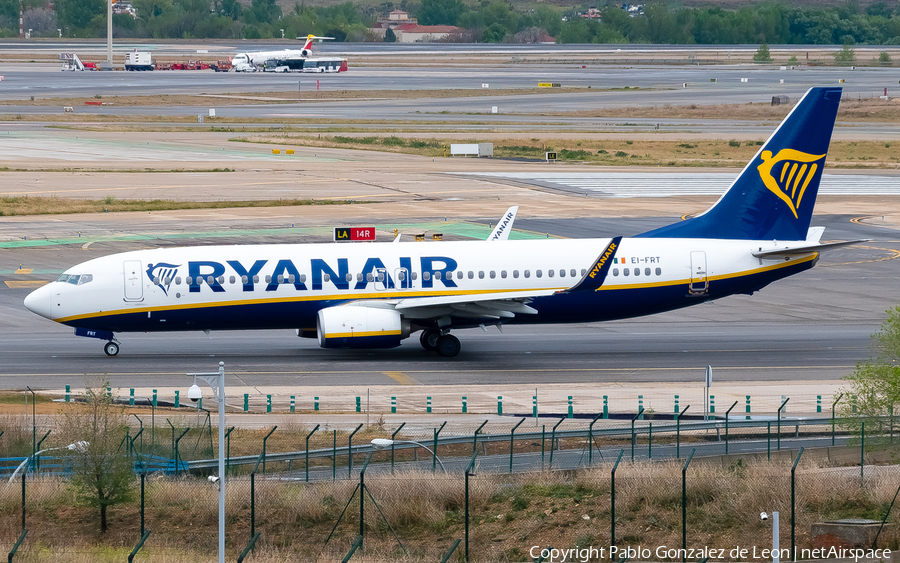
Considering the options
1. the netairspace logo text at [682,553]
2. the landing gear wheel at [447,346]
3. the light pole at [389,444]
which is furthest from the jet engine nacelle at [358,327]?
the netairspace logo text at [682,553]

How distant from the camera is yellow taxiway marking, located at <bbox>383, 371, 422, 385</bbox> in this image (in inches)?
1673

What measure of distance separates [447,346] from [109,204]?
47.6m

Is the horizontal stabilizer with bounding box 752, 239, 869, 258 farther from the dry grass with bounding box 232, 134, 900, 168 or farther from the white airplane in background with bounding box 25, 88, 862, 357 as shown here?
the dry grass with bounding box 232, 134, 900, 168

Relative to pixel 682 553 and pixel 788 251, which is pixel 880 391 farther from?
pixel 788 251

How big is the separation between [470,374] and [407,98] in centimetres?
14406

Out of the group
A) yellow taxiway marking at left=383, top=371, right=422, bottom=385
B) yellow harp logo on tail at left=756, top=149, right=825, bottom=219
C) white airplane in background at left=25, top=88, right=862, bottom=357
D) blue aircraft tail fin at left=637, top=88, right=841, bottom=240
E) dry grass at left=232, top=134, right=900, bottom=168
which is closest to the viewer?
yellow taxiway marking at left=383, top=371, right=422, bottom=385

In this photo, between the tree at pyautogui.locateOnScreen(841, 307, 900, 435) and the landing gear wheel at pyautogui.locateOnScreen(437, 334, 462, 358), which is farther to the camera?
the landing gear wheel at pyautogui.locateOnScreen(437, 334, 462, 358)

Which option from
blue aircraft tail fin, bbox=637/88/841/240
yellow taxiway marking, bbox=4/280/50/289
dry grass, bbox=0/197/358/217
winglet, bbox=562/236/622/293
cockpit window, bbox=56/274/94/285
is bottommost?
yellow taxiway marking, bbox=4/280/50/289

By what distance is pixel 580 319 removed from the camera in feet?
154

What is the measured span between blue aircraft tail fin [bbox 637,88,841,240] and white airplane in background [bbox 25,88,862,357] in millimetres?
55

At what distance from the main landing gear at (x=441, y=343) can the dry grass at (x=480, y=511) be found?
54.6 feet

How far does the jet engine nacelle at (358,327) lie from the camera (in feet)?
145

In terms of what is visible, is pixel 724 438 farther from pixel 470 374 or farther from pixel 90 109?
pixel 90 109

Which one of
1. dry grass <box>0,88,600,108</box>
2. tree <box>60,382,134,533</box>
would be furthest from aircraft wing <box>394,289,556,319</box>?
dry grass <box>0,88,600,108</box>
